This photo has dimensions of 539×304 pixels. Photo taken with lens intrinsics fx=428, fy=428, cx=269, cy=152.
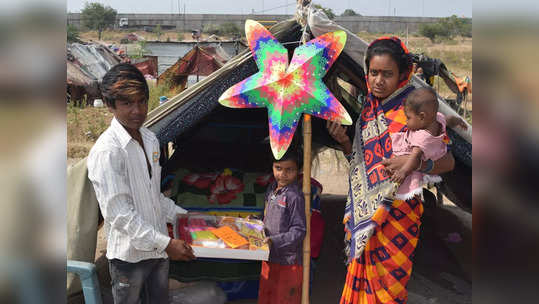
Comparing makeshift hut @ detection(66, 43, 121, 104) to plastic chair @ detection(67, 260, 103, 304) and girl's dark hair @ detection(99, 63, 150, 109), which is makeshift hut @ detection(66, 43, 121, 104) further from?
girl's dark hair @ detection(99, 63, 150, 109)

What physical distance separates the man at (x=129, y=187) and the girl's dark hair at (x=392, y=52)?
1.25m

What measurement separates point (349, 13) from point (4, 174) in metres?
64.8

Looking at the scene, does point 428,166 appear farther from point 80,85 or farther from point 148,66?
point 148,66

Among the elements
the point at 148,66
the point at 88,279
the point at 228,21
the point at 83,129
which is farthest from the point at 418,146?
the point at 228,21

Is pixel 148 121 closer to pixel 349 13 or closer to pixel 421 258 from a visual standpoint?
pixel 421 258

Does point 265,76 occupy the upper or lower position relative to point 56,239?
upper

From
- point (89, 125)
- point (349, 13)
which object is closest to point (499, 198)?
point (89, 125)

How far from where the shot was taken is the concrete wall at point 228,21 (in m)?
43.4

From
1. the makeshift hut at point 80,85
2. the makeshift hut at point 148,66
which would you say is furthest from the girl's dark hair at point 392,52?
the makeshift hut at point 148,66

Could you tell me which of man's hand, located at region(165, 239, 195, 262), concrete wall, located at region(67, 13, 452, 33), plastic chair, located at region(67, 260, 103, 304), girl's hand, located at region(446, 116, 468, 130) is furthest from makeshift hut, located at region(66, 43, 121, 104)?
concrete wall, located at region(67, 13, 452, 33)

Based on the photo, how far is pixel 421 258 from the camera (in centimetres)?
429

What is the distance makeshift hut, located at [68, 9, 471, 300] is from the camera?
288 centimetres

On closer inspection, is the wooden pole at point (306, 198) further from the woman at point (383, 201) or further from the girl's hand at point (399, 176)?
the girl's hand at point (399, 176)

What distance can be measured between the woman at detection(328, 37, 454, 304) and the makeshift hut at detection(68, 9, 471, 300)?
0.41 metres
